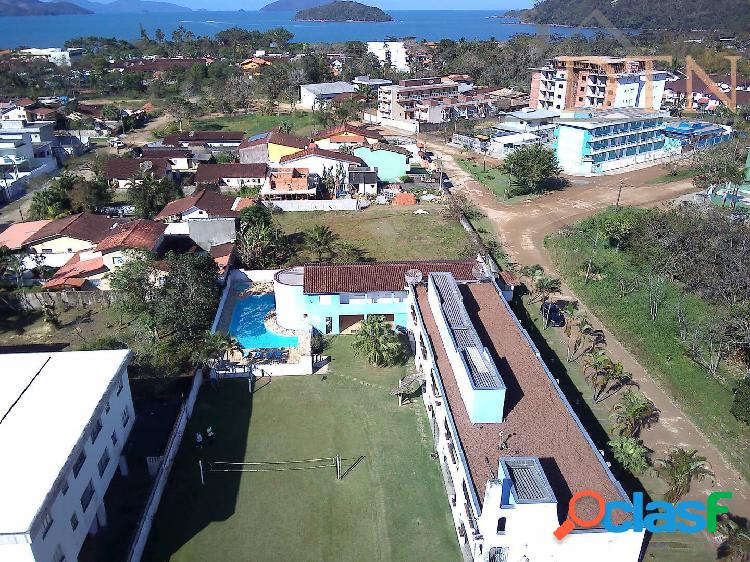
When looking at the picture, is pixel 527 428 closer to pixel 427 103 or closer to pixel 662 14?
pixel 427 103

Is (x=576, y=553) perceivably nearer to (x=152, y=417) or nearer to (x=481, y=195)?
(x=152, y=417)

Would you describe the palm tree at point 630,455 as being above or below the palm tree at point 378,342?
below

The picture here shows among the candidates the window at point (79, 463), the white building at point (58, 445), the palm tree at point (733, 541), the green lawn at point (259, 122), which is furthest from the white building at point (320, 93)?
the palm tree at point (733, 541)

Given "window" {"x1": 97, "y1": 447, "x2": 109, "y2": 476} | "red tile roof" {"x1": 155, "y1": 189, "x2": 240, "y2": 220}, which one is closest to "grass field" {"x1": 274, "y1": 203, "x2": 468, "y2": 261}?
"red tile roof" {"x1": 155, "y1": 189, "x2": 240, "y2": 220}

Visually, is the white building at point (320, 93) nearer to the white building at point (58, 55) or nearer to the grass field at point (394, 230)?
the grass field at point (394, 230)

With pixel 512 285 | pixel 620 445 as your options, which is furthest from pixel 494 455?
pixel 512 285

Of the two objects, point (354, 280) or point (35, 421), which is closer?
point (35, 421)
